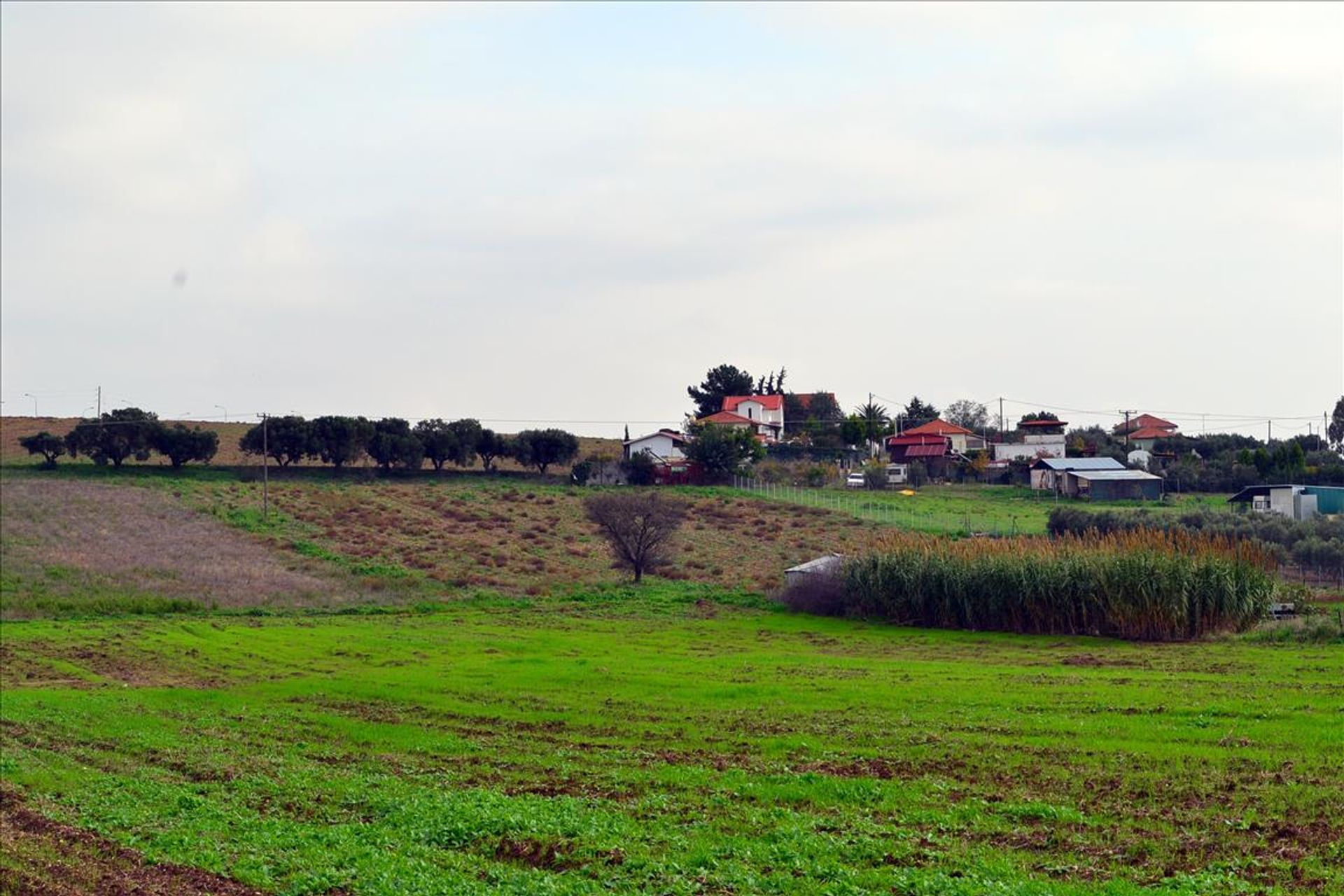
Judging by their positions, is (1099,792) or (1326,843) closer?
(1326,843)

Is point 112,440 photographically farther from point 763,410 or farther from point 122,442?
point 763,410

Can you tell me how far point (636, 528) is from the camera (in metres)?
64.3

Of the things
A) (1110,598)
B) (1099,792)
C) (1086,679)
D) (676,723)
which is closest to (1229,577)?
(1110,598)

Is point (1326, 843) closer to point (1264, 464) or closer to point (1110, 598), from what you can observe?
point (1110, 598)

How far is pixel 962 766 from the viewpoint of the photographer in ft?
60.2

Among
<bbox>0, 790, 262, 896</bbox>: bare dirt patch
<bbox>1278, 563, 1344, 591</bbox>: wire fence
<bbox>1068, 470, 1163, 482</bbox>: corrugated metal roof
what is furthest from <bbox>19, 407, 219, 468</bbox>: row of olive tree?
<bbox>0, 790, 262, 896</bbox>: bare dirt patch

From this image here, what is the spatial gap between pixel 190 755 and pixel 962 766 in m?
13.4

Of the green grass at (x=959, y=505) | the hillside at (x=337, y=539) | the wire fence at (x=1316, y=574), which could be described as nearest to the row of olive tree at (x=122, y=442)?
the hillside at (x=337, y=539)

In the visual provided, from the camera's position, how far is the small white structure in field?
171 ft

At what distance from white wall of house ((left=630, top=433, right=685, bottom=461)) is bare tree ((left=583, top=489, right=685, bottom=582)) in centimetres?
4825

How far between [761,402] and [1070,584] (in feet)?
312

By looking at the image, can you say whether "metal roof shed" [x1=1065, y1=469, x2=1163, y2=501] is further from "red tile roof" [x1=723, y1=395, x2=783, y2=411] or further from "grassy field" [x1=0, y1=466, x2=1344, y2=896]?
"red tile roof" [x1=723, y1=395, x2=783, y2=411]

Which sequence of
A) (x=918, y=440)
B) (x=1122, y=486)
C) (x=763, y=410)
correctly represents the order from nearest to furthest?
1. (x=1122, y=486)
2. (x=918, y=440)
3. (x=763, y=410)

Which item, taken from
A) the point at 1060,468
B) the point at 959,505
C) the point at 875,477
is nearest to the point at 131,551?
the point at 959,505
